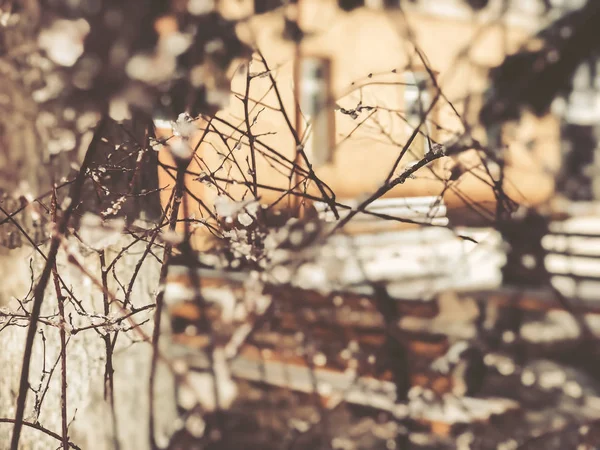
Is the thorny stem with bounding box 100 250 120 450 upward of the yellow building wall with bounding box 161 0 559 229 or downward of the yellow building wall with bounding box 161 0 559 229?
downward

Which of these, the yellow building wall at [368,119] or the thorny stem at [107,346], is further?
the yellow building wall at [368,119]

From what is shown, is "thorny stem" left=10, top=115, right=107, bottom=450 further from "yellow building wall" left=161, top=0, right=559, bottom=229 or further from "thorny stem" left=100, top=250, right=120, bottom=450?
"yellow building wall" left=161, top=0, right=559, bottom=229

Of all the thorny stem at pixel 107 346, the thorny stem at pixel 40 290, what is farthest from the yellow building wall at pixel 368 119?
the thorny stem at pixel 40 290

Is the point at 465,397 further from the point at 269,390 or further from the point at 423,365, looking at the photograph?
the point at 269,390

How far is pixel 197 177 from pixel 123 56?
20.3 inches

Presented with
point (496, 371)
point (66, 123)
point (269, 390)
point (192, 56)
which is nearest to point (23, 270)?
point (66, 123)

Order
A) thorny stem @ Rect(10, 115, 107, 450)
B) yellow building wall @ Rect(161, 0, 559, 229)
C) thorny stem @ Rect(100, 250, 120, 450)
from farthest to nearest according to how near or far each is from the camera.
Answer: yellow building wall @ Rect(161, 0, 559, 229)
thorny stem @ Rect(100, 250, 120, 450)
thorny stem @ Rect(10, 115, 107, 450)

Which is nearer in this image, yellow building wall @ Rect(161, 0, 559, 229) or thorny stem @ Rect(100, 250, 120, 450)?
thorny stem @ Rect(100, 250, 120, 450)

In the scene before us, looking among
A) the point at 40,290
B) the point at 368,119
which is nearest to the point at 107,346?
the point at 40,290

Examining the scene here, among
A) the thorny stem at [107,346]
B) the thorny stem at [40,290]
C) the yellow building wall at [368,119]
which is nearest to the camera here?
the thorny stem at [40,290]

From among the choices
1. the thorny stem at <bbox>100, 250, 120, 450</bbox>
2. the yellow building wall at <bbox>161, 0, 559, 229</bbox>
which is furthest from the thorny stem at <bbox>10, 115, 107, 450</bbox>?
the yellow building wall at <bbox>161, 0, 559, 229</bbox>

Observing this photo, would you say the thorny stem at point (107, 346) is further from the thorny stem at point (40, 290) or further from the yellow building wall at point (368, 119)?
the yellow building wall at point (368, 119)

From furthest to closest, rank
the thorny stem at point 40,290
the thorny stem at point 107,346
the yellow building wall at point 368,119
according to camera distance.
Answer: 1. the yellow building wall at point 368,119
2. the thorny stem at point 107,346
3. the thorny stem at point 40,290

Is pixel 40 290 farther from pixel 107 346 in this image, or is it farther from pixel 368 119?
pixel 368 119
